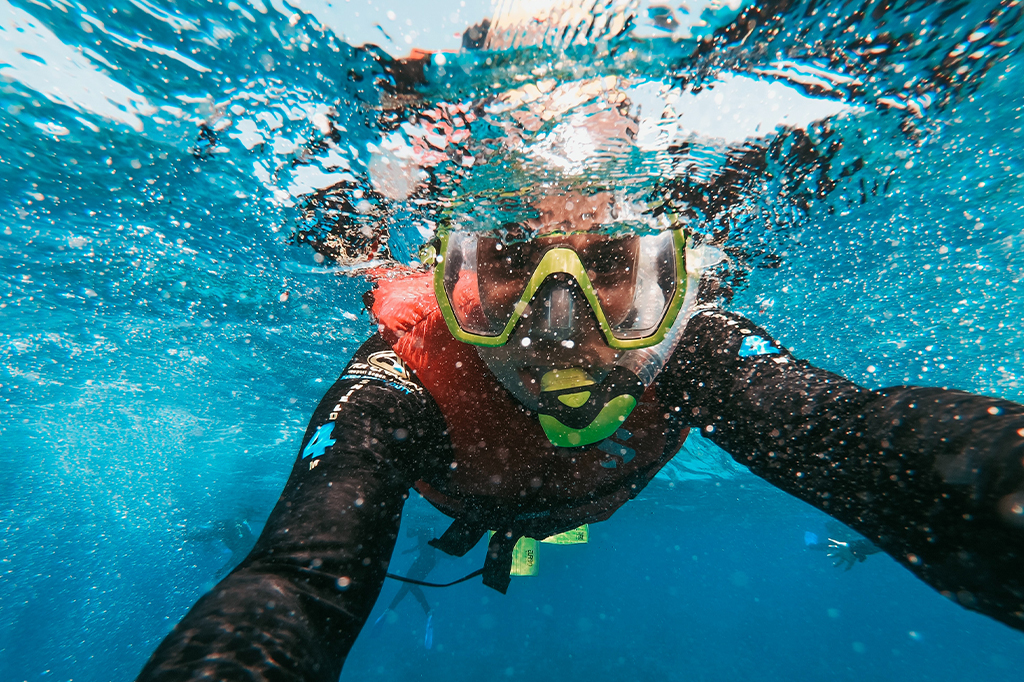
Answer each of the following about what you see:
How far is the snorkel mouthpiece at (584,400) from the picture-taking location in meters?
2.66

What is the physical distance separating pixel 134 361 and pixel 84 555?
46103 mm

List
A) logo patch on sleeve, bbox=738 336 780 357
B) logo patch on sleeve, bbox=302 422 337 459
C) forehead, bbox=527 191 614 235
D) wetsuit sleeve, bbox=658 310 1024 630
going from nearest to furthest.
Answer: wetsuit sleeve, bbox=658 310 1024 630 < logo patch on sleeve, bbox=302 422 337 459 < logo patch on sleeve, bbox=738 336 780 357 < forehead, bbox=527 191 614 235

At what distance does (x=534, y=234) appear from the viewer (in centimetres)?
307

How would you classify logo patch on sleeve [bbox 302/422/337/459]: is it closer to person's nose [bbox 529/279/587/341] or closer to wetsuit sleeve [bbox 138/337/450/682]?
wetsuit sleeve [bbox 138/337/450/682]

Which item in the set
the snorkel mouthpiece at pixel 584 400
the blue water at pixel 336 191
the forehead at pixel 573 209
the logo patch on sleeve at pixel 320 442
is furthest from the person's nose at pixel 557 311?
the blue water at pixel 336 191

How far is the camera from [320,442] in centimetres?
224

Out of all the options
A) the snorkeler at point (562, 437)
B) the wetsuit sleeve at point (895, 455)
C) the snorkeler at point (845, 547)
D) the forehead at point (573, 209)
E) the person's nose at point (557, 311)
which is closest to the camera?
the wetsuit sleeve at point (895, 455)

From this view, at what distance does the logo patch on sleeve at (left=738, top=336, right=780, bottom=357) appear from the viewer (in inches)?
101

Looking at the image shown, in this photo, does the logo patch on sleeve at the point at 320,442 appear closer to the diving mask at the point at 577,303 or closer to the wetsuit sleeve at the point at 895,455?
the diving mask at the point at 577,303

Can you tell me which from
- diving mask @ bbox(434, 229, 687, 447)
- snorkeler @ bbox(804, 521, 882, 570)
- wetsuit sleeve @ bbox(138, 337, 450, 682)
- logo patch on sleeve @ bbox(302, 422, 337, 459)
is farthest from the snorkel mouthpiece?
snorkeler @ bbox(804, 521, 882, 570)

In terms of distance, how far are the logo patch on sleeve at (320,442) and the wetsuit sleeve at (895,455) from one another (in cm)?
234

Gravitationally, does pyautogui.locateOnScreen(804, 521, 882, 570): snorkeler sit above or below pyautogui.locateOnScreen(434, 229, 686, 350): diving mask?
below

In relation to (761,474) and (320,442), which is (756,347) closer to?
(761,474)

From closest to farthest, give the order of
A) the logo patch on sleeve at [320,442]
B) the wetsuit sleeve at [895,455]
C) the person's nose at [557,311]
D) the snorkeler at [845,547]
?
the wetsuit sleeve at [895,455], the logo patch on sleeve at [320,442], the person's nose at [557,311], the snorkeler at [845,547]
